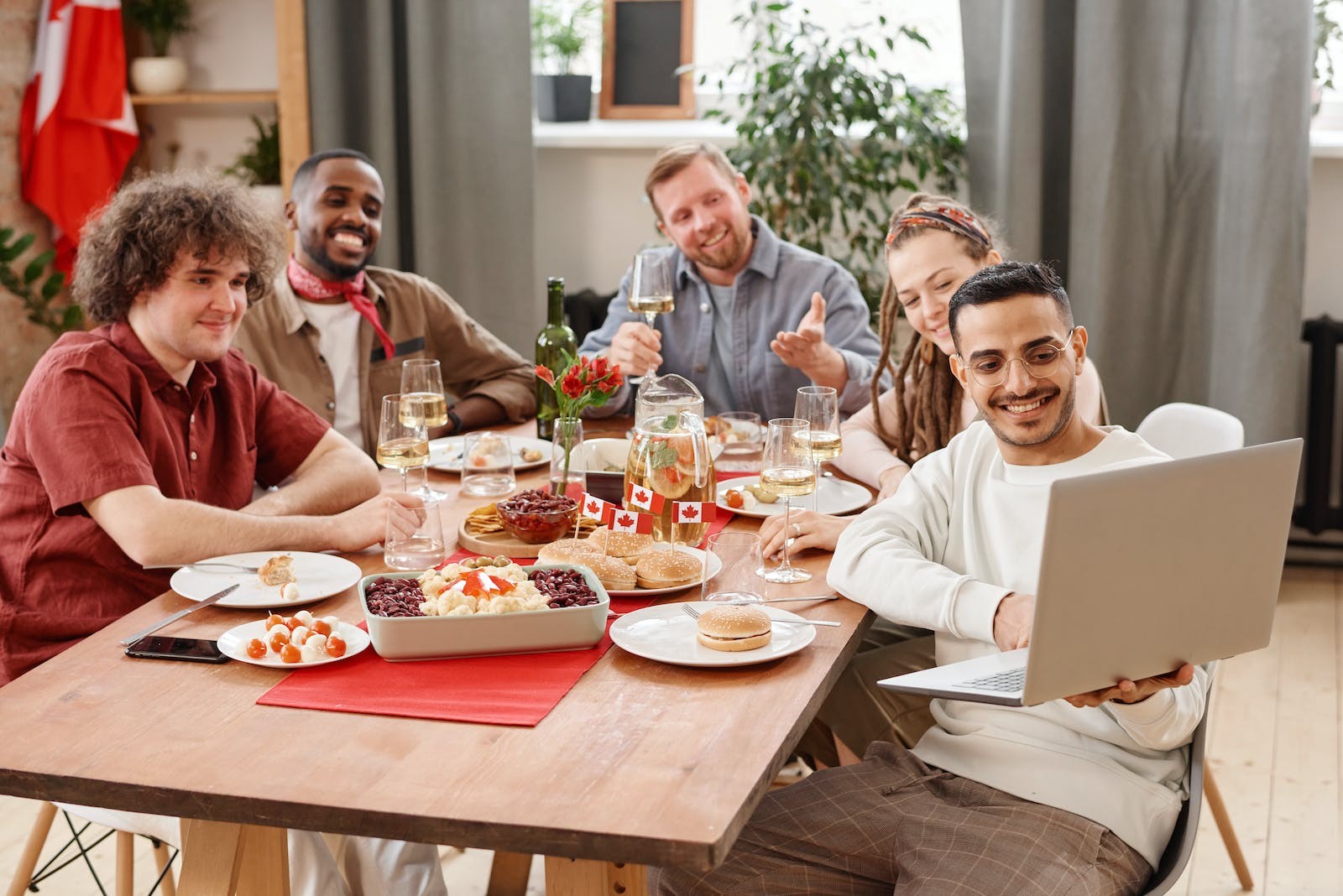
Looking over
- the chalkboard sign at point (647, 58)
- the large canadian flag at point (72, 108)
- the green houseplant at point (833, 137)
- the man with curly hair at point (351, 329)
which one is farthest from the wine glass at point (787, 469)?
the large canadian flag at point (72, 108)

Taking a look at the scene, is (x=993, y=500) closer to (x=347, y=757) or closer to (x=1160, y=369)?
(x=347, y=757)

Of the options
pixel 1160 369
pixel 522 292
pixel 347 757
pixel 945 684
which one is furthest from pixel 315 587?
pixel 1160 369

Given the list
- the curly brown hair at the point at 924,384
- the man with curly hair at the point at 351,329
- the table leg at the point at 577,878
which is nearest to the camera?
the table leg at the point at 577,878

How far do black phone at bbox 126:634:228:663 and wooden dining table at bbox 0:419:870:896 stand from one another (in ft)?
0.04

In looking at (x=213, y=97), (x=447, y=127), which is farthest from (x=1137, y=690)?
(x=213, y=97)

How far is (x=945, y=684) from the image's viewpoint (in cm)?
138

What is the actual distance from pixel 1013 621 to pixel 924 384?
84cm

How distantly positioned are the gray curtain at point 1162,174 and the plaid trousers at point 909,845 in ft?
8.05

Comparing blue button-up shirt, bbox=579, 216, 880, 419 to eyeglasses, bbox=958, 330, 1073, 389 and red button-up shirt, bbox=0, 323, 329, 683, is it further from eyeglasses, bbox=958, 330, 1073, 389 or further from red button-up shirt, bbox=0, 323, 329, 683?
eyeglasses, bbox=958, 330, 1073, 389

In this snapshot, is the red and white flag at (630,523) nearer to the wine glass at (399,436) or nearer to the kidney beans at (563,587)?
the kidney beans at (563,587)

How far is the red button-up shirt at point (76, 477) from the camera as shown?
75.3 inches

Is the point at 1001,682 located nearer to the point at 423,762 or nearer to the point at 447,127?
the point at 423,762

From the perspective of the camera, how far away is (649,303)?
256 centimetres

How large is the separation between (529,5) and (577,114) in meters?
0.42
